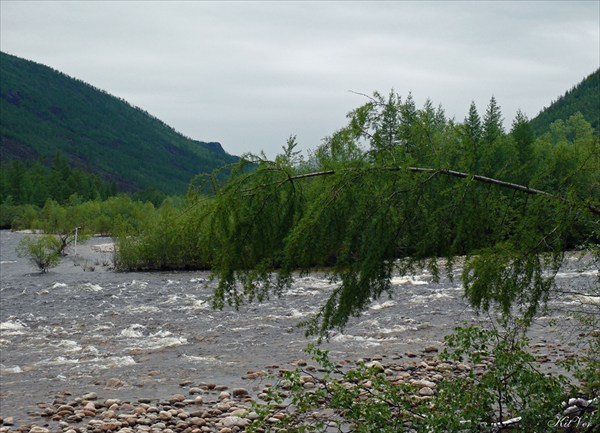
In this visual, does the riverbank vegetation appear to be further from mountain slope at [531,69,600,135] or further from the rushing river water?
mountain slope at [531,69,600,135]

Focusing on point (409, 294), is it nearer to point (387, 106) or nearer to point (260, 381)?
point (260, 381)

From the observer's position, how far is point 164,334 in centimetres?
1630

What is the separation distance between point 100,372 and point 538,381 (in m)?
9.69

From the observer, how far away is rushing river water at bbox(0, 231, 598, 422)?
40.7 ft

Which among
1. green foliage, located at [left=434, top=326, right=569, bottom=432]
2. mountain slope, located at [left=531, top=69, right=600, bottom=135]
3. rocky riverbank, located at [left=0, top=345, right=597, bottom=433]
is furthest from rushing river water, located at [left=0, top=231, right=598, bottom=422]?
mountain slope, located at [left=531, top=69, right=600, bottom=135]

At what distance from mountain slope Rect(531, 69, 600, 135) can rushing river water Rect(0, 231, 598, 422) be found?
93174mm

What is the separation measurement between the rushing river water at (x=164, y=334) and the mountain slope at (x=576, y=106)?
306 feet

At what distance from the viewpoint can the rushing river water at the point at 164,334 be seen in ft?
40.7

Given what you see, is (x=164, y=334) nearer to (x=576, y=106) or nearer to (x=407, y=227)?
(x=407, y=227)

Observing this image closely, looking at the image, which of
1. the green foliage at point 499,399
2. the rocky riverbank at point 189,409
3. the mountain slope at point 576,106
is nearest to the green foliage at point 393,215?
the green foliage at point 499,399

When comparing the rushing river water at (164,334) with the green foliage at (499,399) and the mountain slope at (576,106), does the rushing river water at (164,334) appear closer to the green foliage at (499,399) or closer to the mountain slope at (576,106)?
the green foliage at (499,399)

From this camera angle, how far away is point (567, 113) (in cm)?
11594

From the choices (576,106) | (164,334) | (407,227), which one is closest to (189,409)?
(164,334)

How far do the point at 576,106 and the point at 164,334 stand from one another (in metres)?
118
